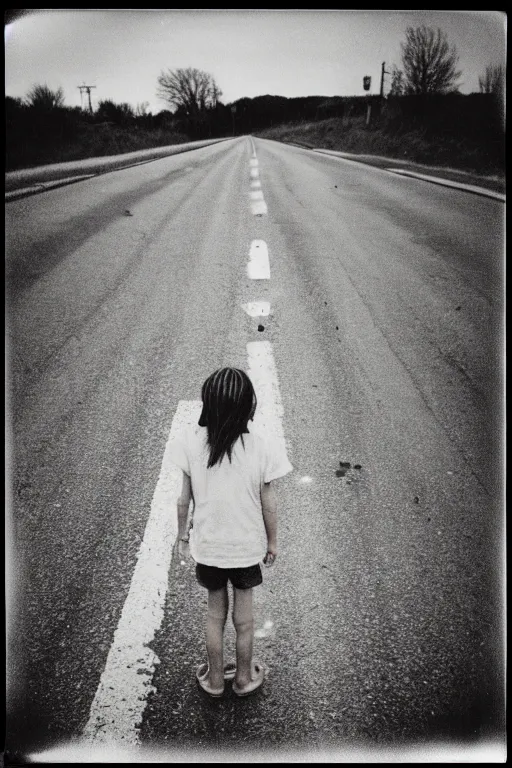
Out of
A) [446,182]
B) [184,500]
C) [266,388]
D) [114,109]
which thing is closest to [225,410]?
[184,500]

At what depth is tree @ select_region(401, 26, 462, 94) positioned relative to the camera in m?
2.46

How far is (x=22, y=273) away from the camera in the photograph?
5.50 metres

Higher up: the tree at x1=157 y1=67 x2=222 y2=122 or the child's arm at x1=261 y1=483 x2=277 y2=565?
the tree at x1=157 y1=67 x2=222 y2=122

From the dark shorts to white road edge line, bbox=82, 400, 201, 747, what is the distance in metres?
0.46

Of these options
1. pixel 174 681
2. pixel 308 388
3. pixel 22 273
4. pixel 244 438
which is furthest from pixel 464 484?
pixel 22 273

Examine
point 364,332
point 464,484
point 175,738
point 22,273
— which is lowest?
point 175,738

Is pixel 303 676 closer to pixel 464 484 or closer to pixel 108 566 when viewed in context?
pixel 108 566

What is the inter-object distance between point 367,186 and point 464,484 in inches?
387

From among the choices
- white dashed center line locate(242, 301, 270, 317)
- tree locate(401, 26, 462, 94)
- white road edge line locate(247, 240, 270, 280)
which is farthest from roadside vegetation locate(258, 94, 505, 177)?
white dashed center line locate(242, 301, 270, 317)

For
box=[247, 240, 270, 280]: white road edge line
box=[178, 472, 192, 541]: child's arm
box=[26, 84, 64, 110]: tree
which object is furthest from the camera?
box=[247, 240, 270, 280]: white road edge line

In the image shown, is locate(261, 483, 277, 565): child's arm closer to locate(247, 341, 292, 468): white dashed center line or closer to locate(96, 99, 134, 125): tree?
locate(247, 341, 292, 468): white dashed center line

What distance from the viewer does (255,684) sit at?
1.97 meters

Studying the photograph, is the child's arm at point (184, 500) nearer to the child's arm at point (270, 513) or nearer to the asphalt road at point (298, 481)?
the child's arm at point (270, 513)

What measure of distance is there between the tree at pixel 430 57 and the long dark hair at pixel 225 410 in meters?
2.02
